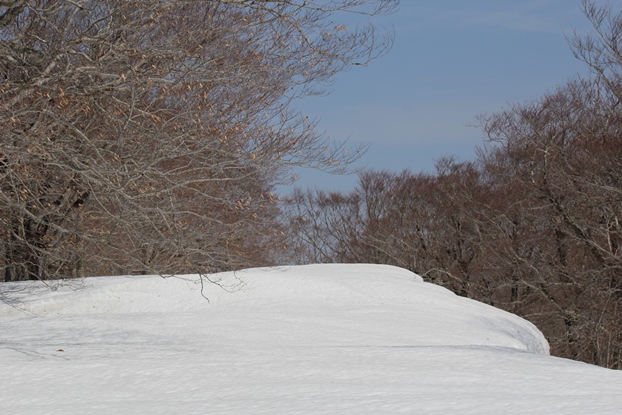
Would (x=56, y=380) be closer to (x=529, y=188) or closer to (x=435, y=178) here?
(x=529, y=188)

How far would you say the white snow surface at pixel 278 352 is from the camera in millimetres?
6043

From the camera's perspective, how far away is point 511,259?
24047mm

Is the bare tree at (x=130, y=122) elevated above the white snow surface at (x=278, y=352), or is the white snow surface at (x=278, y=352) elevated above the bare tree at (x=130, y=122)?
the bare tree at (x=130, y=122)

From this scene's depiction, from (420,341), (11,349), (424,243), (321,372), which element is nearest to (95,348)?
(11,349)

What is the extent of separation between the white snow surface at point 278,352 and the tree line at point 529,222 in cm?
802

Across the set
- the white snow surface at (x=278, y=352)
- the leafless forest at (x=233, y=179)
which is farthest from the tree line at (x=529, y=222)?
the white snow surface at (x=278, y=352)

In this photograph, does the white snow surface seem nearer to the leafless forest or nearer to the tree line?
the leafless forest

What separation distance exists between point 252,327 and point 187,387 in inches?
136

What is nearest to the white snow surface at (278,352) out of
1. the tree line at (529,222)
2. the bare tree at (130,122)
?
the bare tree at (130,122)

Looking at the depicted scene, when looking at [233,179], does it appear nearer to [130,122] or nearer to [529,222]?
[130,122]

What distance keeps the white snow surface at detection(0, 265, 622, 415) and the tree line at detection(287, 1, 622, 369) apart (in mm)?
8024

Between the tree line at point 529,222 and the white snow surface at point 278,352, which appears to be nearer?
the white snow surface at point 278,352

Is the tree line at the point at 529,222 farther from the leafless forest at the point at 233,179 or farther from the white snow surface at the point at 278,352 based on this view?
the white snow surface at the point at 278,352

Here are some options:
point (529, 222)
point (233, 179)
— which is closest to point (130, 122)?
point (233, 179)
